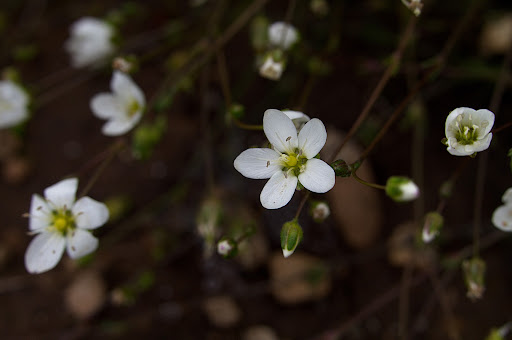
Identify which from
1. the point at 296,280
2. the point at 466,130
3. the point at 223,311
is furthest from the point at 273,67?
the point at 223,311

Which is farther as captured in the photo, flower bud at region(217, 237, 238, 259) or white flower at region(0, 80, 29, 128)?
white flower at region(0, 80, 29, 128)

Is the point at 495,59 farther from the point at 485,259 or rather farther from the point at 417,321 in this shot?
the point at 417,321

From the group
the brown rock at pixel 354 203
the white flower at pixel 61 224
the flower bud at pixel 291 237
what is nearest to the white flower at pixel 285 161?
the flower bud at pixel 291 237

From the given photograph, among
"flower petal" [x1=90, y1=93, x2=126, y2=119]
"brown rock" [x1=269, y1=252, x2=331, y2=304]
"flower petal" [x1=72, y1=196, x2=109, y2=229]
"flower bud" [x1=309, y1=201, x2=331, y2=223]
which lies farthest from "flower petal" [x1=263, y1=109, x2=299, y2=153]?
"brown rock" [x1=269, y1=252, x2=331, y2=304]

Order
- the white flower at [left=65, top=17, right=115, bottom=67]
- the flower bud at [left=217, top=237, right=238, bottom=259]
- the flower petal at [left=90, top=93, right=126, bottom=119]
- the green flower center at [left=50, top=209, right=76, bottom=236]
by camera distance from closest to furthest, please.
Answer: the flower bud at [left=217, top=237, right=238, bottom=259]
the green flower center at [left=50, top=209, right=76, bottom=236]
the flower petal at [left=90, top=93, right=126, bottom=119]
the white flower at [left=65, top=17, right=115, bottom=67]

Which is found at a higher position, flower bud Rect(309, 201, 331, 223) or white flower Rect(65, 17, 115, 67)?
white flower Rect(65, 17, 115, 67)

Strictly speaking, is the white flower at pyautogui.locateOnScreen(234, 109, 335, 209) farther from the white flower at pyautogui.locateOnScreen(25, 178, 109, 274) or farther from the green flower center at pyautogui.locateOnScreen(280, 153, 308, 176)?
the white flower at pyautogui.locateOnScreen(25, 178, 109, 274)
